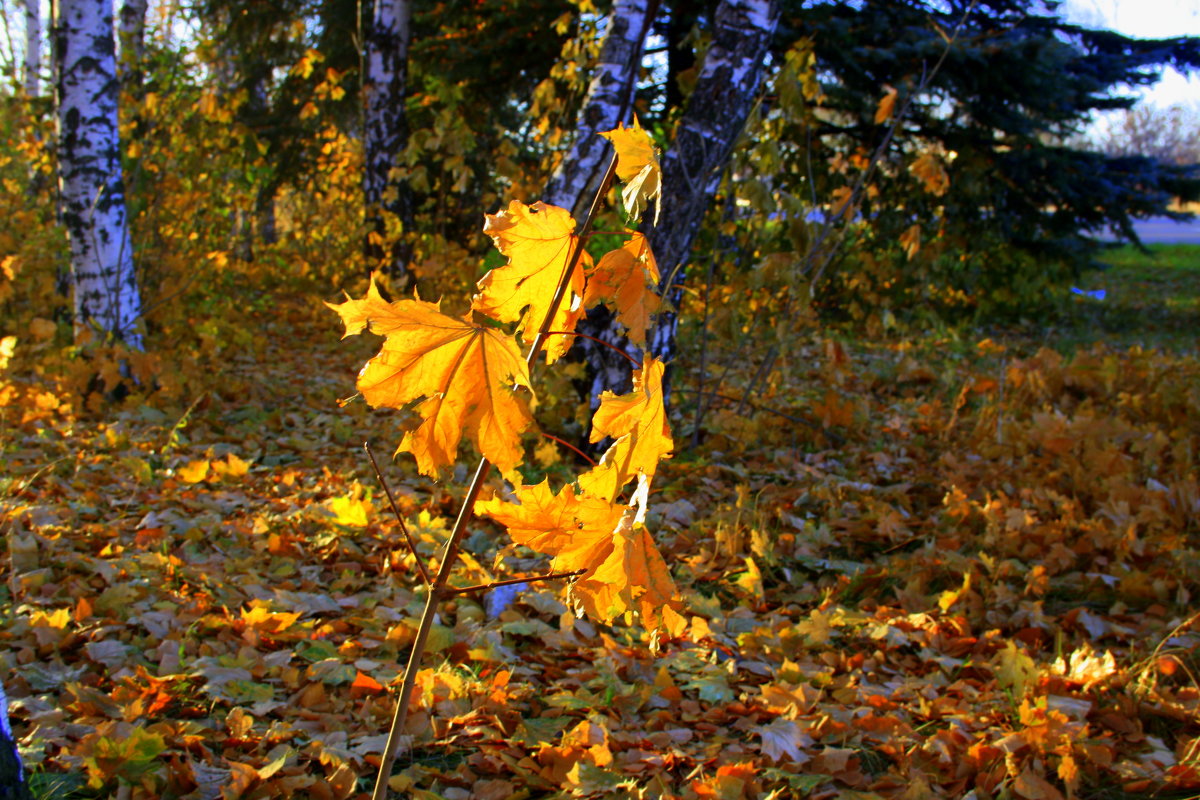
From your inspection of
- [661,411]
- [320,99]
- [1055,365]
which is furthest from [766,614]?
[320,99]

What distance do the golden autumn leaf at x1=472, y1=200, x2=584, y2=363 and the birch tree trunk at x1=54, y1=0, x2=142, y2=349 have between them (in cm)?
430

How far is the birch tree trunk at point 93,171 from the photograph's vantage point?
436 cm

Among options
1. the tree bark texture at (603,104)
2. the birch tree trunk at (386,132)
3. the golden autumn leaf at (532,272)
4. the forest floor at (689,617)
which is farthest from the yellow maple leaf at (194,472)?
the birch tree trunk at (386,132)

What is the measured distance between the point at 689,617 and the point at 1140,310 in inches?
365

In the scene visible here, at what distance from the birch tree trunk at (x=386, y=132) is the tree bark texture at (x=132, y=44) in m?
1.76

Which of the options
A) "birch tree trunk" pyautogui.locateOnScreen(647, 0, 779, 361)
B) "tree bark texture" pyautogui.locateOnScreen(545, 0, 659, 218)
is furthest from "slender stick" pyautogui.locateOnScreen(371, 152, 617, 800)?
"tree bark texture" pyautogui.locateOnScreen(545, 0, 659, 218)

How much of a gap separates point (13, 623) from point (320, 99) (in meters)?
7.15

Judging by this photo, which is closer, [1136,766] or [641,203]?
[641,203]

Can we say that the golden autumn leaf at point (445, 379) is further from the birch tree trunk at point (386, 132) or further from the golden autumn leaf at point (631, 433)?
the birch tree trunk at point (386, 132)

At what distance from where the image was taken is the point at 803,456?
418cm

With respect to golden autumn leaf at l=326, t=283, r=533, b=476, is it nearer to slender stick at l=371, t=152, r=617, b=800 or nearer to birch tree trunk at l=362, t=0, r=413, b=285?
slender stick at l=371, t=152, r=617, b=800

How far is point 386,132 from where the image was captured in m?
7.38

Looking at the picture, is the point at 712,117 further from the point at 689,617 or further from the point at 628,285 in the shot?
the point at 628,285

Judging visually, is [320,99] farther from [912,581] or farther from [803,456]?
[912,581]
